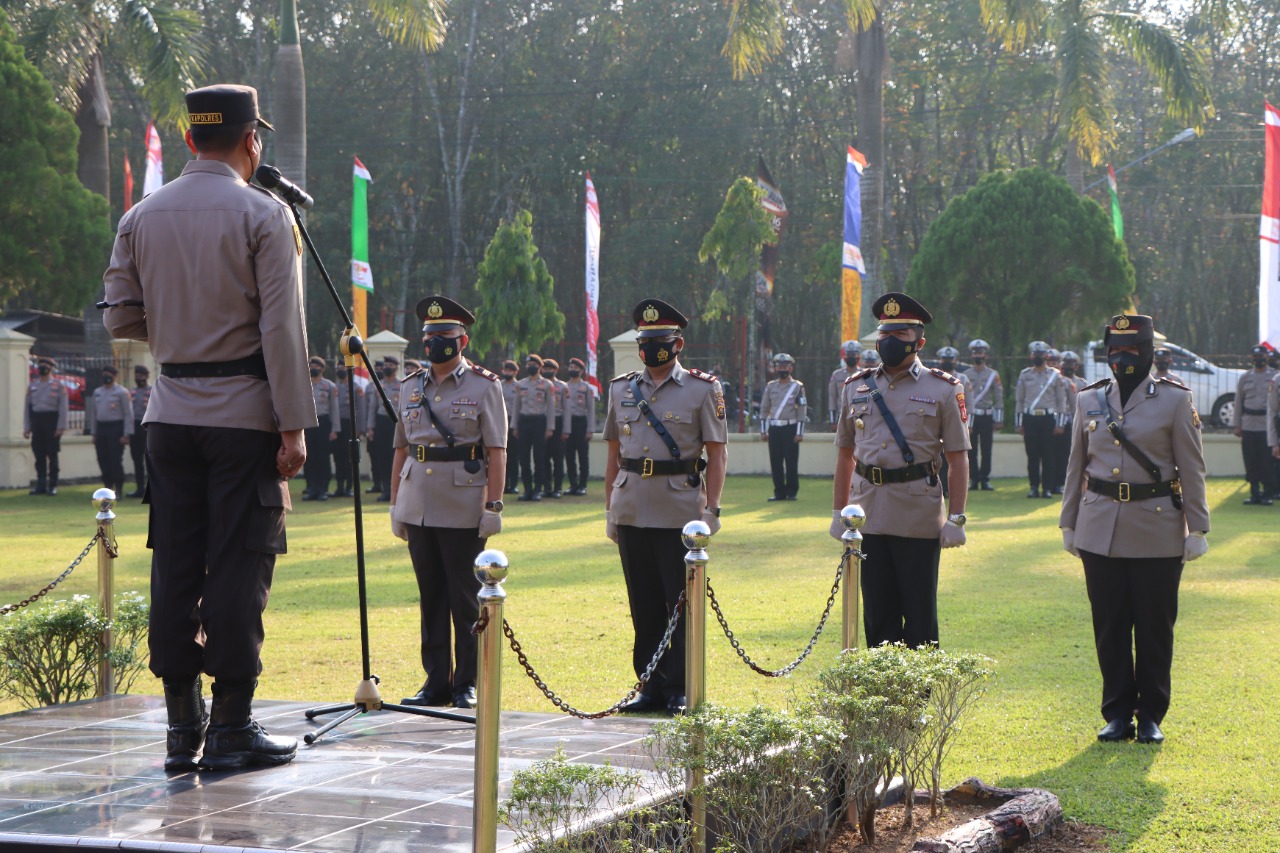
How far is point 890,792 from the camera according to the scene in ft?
18.4

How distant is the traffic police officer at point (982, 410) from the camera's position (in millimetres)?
20641

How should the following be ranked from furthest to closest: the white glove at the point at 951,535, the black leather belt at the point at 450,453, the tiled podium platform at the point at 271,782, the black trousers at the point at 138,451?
1. the black trousers at the point at 138,451
2. the black leather belt at the point at 450,453
3. the white glove at the point at 951,535
4. the tiled podium platform at the point at 271,782

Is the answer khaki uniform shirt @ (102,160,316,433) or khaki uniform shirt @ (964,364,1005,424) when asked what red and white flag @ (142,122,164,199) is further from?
khaki uniform shirt @ (102,160,316,433)

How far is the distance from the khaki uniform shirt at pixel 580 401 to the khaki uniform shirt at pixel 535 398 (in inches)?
19.7

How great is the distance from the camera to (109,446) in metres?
21.5

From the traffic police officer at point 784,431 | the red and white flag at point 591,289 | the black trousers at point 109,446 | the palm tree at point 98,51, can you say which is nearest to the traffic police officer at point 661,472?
the traffic police officer at point 784,431

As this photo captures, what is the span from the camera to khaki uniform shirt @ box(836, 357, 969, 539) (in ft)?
22.4

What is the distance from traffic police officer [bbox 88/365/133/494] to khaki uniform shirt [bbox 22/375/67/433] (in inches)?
18.9

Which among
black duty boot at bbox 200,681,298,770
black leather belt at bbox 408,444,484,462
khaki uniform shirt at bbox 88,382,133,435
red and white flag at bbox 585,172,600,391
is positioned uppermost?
red and white flag at bbox 585,172,600,391

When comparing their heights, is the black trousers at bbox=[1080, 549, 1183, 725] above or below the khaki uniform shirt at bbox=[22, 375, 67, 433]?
below

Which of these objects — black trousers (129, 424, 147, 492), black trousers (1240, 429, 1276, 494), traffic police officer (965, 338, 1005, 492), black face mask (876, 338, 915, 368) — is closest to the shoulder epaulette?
black face mask (876, 338, 915, 368)

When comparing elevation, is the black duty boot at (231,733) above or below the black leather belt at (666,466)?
below

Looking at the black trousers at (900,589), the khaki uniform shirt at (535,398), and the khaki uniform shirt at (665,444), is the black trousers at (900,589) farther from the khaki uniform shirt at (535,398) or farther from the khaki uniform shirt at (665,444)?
the khaki uniform shirt at (535,398)

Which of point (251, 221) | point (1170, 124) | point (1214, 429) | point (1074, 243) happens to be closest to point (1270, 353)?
point (1074, 243)
